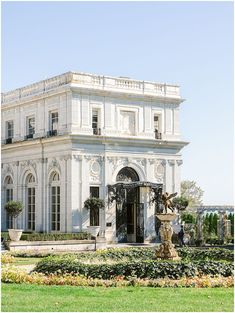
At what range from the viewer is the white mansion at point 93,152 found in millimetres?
40156

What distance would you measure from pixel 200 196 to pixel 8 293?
5759 centimetres

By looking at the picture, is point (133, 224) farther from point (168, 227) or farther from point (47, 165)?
point (168, 227)

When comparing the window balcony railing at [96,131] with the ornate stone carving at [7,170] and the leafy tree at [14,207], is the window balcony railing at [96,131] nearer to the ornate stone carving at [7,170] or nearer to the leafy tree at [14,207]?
the leafy tree at [14,207]

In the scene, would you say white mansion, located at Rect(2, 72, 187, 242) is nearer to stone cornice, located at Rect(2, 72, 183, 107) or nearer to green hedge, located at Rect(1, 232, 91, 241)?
stone cornice, located at Rect(2, 72, 183, 107)

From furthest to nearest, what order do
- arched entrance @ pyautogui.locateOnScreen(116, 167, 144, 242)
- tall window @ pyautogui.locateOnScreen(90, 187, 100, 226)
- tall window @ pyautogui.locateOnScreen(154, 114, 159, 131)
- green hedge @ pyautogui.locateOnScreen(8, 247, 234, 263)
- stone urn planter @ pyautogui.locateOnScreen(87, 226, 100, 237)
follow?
tall window @ pyautogui.locateOnScreen(154, 114, 159, 131)
arched entrance @ pyautogui.locateOnScreen(116, 167, 144, 242)
tall window @ pyautogui.locateOnScreen(90, 187, 100, 226)
stone urn planter @ pyautogui.locateOnScreen(87, 226, 100, 237)
green hedge @ pyautogui.locateOnScreen(8, 247, 234, 263)

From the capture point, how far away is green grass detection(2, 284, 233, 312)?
12195mm

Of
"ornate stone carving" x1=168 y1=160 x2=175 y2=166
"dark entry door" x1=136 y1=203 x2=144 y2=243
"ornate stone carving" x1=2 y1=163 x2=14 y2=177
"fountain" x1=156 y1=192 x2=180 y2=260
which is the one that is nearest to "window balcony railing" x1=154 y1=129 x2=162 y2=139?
"ornate stone carving" x1=168 y1=160 x2=175 y2=166

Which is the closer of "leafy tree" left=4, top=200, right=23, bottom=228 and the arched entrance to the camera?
"leafy tree" left=4, top=200, right=23, bottom=228

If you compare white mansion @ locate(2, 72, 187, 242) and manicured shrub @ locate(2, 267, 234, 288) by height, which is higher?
white mansion @ locate(2, 72, 187, 242)

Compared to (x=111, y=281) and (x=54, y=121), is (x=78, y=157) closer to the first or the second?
(x=54, y=121)

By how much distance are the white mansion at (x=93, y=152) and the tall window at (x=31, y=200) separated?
61 millimetres

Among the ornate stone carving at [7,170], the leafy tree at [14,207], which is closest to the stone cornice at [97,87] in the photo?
the ornate stone carving at [7,170]

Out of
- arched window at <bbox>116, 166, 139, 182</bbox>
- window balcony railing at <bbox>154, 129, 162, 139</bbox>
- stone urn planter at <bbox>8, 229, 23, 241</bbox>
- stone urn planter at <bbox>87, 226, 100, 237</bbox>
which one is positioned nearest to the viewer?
stone urn planter at <bbox>8, 229, 23, 241</bbox>

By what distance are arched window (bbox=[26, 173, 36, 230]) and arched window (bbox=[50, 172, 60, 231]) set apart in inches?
76.1
